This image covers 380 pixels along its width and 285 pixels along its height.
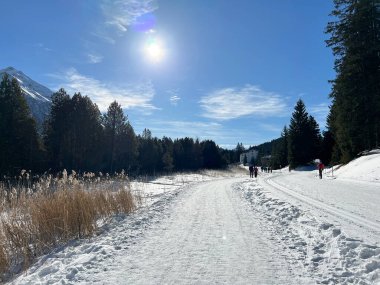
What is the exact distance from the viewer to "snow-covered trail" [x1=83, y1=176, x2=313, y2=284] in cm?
475

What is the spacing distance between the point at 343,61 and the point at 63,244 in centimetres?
3235

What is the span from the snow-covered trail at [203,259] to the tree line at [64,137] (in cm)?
1975

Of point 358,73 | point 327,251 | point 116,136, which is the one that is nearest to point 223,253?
point 327,251

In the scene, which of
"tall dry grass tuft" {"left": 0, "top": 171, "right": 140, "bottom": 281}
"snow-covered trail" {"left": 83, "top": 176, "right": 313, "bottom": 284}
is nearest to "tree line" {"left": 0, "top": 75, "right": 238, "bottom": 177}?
"tall dry grass tuft" {"left": 0, "top": 171, "right": 140, "bottom": 281}

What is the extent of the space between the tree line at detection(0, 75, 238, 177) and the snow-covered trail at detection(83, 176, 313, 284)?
19.8 meters

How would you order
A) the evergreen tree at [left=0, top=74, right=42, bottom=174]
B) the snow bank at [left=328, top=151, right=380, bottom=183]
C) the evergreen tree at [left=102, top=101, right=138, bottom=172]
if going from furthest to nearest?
the evergreen tree at [left=102, top=101, right=138, bottom=172], the evergreen tree at [left=0, top=74, right=42, bottom=174], the snow bank at [left=328, top=151, right=380, bottom=183]

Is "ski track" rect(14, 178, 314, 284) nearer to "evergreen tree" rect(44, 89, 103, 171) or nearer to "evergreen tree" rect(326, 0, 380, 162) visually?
"evergreen tree" rect(326, 0, 380, 162)

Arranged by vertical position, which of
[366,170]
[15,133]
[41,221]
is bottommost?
[41,221]

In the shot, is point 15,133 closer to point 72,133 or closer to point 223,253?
point 72,133

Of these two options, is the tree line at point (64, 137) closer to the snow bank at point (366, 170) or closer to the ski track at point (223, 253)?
the snow bank at point (366, 170)

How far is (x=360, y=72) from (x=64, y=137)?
3443 cm

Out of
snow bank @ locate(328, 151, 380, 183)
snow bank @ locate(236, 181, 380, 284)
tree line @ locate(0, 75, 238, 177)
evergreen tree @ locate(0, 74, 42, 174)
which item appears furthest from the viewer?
tree line @ locate(0, 75, 238, 177)

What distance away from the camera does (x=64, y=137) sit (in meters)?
44.0

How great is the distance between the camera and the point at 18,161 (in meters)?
36.7
